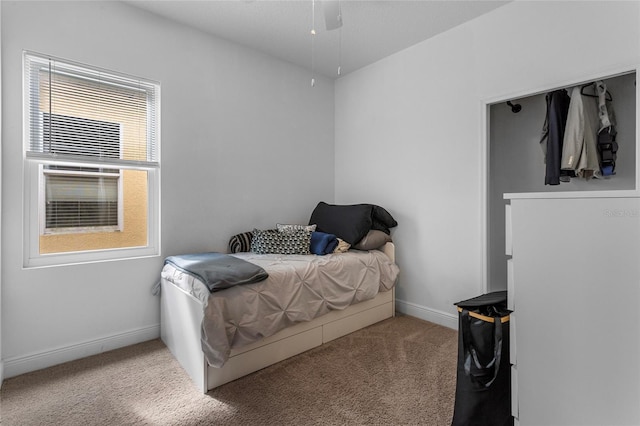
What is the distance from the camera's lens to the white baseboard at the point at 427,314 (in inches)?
111

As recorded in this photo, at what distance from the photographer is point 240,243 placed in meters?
3.00

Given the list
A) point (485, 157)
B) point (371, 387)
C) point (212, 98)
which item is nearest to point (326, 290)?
point (371, 387)

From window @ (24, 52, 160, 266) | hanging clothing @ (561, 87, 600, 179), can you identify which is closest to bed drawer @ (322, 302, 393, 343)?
window @ (24, 52, 160, 266)

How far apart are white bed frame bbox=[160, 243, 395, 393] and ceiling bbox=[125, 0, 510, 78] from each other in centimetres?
217

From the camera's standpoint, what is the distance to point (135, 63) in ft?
8.11

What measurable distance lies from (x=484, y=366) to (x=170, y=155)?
263 centimetres

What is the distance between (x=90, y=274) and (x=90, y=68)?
1514 millimetres

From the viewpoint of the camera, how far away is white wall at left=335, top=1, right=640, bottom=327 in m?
2.13

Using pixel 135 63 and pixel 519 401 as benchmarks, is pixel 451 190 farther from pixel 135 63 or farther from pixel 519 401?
pixel 135 63

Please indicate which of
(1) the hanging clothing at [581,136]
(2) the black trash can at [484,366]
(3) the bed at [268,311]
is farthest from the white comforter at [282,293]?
(1) the hanging clothing at [581,136]

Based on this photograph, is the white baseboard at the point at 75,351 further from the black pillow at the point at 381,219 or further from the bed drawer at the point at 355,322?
the black pillow at the point at 381,219

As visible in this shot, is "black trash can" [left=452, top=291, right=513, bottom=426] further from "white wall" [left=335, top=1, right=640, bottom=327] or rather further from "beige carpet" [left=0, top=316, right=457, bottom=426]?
"white wall" [left=335, top=1, right=640, bottom=327]

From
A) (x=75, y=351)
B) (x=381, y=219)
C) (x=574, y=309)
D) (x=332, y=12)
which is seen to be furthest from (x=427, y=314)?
(x=75, y=351)

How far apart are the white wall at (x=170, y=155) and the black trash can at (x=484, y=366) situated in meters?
2.26
